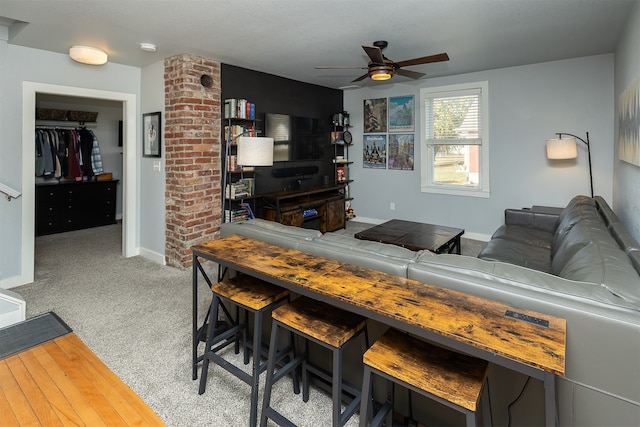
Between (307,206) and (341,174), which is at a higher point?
(341,174)

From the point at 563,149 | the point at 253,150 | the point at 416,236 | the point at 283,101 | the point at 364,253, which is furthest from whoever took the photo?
the point at 283,101

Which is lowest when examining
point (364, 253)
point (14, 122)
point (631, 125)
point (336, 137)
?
point (364, 253)

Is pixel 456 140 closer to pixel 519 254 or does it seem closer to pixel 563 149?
pixel 563 149

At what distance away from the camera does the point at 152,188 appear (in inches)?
169

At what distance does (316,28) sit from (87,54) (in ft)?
7.86

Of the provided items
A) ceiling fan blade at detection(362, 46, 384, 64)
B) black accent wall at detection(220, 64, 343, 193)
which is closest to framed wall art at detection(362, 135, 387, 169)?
black accent wall at detection(220, 64, 343, 193)

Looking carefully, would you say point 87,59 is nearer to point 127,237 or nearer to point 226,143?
point 226,143

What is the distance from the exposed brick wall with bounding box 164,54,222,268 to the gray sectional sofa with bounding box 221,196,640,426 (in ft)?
7.88

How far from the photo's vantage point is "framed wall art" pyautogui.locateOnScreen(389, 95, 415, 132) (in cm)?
557

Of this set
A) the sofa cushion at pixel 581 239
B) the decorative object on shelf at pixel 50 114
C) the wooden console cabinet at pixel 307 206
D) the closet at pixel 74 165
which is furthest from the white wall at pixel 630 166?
the decorative object on shelf at pixel 50 114

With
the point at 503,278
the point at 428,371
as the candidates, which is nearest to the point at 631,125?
the point at 503,278

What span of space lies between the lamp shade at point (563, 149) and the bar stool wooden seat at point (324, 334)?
374 cm

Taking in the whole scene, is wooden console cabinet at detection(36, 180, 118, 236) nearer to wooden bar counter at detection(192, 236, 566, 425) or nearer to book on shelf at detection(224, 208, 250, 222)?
book on shelf at detection(224, 208, 250, 222)

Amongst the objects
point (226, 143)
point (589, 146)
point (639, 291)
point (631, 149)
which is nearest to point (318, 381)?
point (639, 291)
